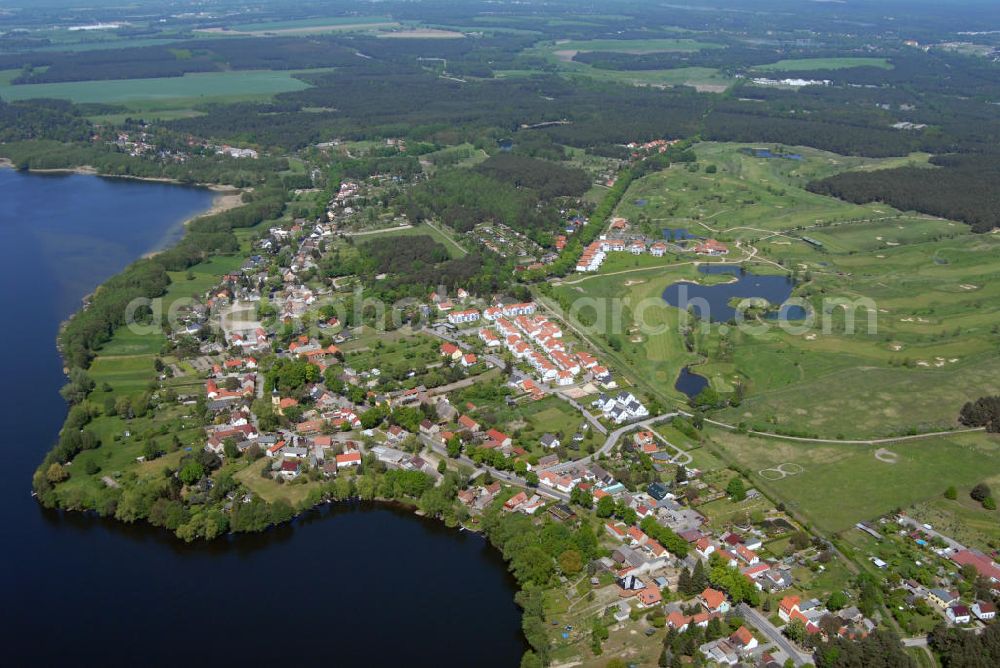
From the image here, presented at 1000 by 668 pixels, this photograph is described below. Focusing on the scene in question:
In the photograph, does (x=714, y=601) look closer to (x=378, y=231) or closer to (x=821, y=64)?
(x=378, y=231)

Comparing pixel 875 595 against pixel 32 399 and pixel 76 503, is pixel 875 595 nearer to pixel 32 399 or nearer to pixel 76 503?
pixel 76 503

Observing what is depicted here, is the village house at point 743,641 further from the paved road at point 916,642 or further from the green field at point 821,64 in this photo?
the green field at point 821,64

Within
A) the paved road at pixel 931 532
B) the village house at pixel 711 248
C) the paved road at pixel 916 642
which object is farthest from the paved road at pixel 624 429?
the village house at pixel 711 248

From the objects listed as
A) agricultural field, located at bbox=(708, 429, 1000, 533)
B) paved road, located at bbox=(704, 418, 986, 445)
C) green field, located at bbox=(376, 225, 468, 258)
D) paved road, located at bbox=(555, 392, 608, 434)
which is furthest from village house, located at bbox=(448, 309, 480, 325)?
paved road, located at bbox=(704, 418, 986, 445)

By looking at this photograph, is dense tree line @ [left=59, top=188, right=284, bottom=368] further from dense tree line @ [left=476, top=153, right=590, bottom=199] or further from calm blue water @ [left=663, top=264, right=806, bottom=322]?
calm blue water @ [left=663, top=264, right=806, bottom=322]

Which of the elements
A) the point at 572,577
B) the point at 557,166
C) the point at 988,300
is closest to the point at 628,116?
the point at 557,166

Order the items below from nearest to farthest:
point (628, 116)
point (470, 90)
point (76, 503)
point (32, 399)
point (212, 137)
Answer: point (76, 503)
point (32, 399)
point (212, 137)
point (628, 116)
point (470, 90)

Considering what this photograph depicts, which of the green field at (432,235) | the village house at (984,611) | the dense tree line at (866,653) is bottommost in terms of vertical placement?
the green field at (432,235)
